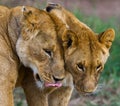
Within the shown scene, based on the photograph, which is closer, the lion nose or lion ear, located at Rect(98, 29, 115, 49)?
the lion nose

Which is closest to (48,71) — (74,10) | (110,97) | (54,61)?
(54,61)

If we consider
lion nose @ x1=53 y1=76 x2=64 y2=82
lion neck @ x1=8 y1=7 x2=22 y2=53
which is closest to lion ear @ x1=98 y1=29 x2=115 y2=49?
lion nose @ x1=53 y1=76 x2=64 y2=82

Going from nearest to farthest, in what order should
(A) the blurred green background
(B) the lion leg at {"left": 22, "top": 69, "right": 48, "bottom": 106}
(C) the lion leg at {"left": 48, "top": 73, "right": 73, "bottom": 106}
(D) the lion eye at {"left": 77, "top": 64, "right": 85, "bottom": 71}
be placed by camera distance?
(D) the lion eye at {"left": 77, "top": 64, "right": 85, "bottom": 71}
(B) the lion leg at {"left": 22, "top": 69, "right": 48, "bottom": 106}
(C) the lion leg at {"left": 48, "top": 73, "right": 73, "bottom": 106}
(A) the blurred green background

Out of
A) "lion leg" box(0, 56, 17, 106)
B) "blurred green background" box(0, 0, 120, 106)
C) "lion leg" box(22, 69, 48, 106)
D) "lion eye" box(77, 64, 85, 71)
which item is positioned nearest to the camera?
"lion eye" box(77, 64, 85, 71)

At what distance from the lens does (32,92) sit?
5.07 metres

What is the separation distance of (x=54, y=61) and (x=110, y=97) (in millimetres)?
1749

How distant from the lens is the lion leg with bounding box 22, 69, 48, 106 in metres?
5.02

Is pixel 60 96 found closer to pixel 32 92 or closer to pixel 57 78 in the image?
pixel 32 92

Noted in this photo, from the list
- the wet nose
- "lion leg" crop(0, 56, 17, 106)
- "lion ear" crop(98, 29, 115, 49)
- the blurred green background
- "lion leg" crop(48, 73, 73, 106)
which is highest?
"lion ear" crop(98, 29, 115, 49)

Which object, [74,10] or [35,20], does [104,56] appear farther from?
[74,10]

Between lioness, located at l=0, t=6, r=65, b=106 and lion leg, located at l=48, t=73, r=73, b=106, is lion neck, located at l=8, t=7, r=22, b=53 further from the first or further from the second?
lion leg, located at l=48, t=73, r=73, b=106

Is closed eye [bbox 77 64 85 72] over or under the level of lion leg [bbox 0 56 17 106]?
over

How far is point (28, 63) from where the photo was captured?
482 centimetres

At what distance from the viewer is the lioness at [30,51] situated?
15.6 ft
